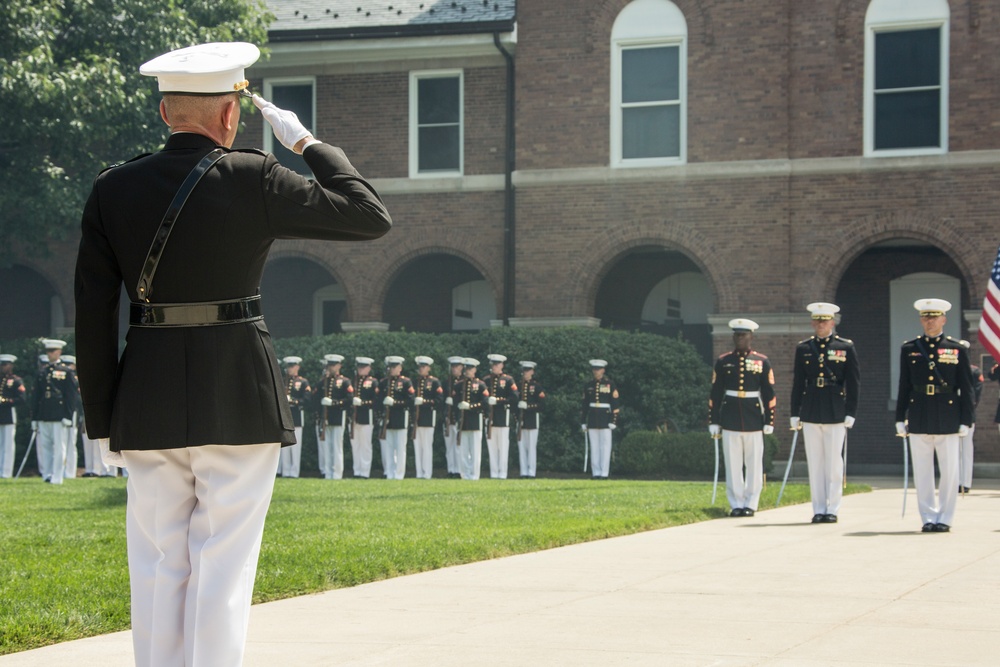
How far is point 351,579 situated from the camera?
28.1 feet

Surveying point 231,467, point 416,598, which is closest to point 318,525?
point 416,598

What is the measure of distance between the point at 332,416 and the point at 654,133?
7604 millimetres

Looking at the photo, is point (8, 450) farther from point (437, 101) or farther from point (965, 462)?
point (965, 462)

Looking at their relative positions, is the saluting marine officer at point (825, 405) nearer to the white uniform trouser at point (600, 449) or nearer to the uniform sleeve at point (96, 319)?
the white uniform trouser at point (600, 449)

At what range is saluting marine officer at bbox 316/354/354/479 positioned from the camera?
23516mm

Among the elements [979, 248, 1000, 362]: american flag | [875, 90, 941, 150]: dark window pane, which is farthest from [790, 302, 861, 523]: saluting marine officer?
[875, 90, 941, 150]: dark window pane

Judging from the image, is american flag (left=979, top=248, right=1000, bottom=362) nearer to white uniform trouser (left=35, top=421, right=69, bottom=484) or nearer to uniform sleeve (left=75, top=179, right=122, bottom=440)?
white uniform trouser (left=35, top=421, right=69, bottom=484)

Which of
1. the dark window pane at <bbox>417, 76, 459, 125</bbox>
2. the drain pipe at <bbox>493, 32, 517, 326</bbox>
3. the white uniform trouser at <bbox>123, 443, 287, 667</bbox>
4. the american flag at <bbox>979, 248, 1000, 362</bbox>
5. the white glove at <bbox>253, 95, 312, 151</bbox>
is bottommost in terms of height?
the white uniform trouser at <bbox>123, 443, 287, 667</bbox>

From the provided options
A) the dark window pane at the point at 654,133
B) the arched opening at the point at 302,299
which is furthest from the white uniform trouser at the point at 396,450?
the arched opening at the point at 302,299

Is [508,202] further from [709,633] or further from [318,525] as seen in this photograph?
[709,633]

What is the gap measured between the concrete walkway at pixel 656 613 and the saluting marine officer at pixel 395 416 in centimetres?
1268

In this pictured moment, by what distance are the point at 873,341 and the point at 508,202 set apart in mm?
7436

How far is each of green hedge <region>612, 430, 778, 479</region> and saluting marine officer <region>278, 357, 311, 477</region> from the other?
522cm

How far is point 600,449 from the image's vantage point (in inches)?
923
